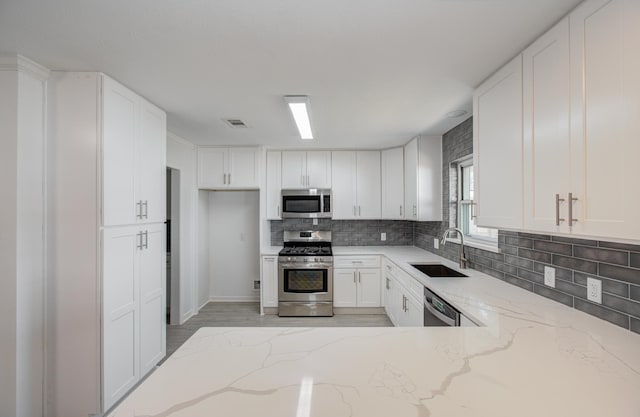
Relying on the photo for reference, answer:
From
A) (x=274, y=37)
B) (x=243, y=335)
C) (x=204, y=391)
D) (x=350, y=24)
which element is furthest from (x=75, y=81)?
(x=204, y=391)

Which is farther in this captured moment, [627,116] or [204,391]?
[627,116]

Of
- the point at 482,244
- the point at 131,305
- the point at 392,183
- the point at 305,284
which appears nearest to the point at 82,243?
the point at 131,305

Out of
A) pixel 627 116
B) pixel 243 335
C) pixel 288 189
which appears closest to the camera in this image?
pixel 627 116

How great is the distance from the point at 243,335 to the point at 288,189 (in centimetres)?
307

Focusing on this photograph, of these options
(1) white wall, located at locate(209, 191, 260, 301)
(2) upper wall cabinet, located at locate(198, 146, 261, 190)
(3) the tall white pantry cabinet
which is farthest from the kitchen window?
(3) the tall white pantry cabinet

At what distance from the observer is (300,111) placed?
2.53 meters

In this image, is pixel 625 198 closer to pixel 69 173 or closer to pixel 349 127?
pixel 349 127

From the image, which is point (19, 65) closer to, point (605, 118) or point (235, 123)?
point (235, 123)

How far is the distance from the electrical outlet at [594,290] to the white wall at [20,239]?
10.7ft

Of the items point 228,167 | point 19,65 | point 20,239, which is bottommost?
point 20,239

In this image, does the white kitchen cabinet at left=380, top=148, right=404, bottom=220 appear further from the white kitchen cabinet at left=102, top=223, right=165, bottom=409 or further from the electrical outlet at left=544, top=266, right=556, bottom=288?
the white kitchen cabinet at left=102, top=223, right=165, bottom=409

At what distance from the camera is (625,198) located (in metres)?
1.02

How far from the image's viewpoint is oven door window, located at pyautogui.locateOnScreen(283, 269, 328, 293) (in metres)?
3.93

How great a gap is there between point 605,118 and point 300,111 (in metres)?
1.99
